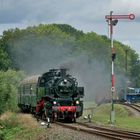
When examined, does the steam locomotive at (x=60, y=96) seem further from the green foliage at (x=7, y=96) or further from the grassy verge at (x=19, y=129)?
the green foliage at (x=7, y=96)

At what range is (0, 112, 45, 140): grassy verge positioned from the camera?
28922mm

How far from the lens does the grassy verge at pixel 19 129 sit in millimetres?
28922

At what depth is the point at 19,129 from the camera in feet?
107

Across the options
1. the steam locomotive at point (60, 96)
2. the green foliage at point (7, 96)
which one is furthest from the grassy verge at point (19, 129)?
the green foliage at point (7, 96)

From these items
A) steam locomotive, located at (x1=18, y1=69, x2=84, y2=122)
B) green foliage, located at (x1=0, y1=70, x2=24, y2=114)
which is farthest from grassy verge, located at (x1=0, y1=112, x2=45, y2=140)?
green foliage, located at (x1=0, y1=70, x2=24, y2=114)

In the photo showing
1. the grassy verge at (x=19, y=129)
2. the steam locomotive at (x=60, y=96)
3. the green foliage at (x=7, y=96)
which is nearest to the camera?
the grassy verge at (x=19, y=129)

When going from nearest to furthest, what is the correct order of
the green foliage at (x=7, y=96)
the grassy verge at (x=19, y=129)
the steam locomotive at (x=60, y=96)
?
the grassy verge at (x=19, y=129) → the steam locomotive at (x=60, y=96) → the green foliage at (x=7, y=96)

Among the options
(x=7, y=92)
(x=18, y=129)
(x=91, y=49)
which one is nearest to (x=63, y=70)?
(x=18, y=129)

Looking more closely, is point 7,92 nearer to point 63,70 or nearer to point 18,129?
point 63,70

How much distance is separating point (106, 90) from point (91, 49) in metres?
51.2

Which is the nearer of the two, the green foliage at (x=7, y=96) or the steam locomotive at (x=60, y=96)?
the steam locomotive at (x=60, y=96)

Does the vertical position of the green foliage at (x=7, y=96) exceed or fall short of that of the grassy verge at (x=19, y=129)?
it exceeds it

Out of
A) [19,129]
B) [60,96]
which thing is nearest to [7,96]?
[60,96]

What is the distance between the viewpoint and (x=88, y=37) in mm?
155500
